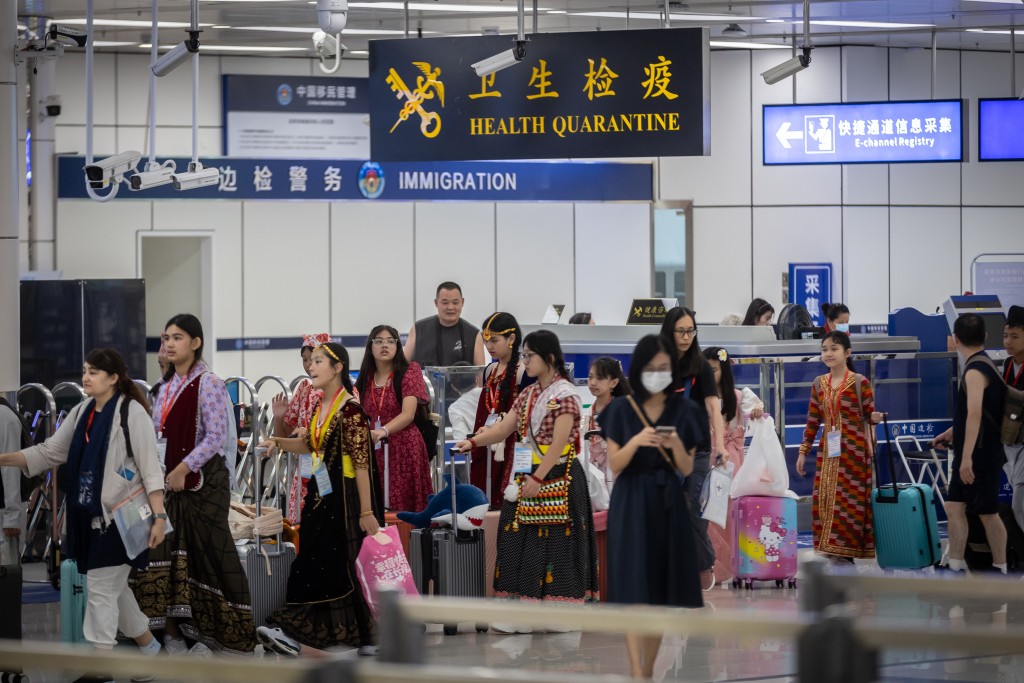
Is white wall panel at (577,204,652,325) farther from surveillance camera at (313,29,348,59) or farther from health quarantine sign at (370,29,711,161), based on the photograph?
health quarantine sign at (370,29,711,161)

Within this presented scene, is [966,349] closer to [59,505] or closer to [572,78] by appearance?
[572,78]

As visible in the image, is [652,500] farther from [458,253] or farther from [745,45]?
[745,45]

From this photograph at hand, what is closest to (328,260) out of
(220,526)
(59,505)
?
(59,505)

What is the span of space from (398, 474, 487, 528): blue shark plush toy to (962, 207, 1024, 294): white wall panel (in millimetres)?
11513

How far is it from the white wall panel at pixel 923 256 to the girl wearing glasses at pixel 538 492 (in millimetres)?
10901

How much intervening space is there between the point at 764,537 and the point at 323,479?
317cm

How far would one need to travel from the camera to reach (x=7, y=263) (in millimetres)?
7324

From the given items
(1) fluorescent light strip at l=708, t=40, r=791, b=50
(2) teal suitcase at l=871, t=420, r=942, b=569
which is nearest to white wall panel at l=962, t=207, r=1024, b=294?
(1) fluorescent light strip at l=708, t=40, r=791, b=50

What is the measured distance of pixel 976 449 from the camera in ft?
26.3

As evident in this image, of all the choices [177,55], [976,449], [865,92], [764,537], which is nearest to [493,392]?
[764,537]

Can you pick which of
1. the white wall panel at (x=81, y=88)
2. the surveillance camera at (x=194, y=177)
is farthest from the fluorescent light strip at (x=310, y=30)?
the surveillance camera at (x=194, y=177)

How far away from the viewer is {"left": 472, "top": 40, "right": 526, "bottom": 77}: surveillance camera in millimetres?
8508

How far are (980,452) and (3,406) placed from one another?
5440 mm

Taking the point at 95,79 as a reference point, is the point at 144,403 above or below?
below
